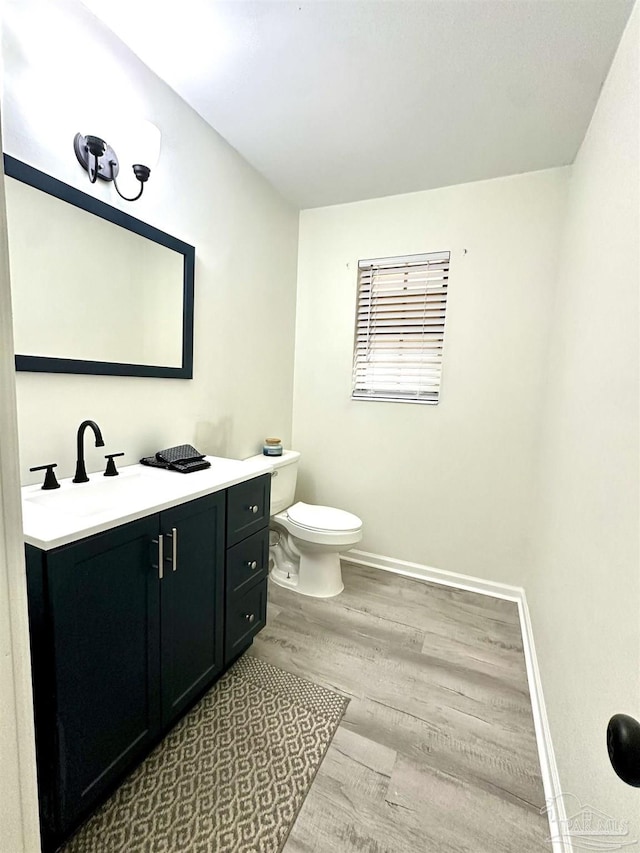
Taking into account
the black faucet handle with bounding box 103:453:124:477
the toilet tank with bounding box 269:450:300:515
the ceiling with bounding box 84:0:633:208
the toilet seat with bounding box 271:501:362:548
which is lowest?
the toilet seat with bounding box 271:501:362:548

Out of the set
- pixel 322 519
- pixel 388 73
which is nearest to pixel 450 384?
pixel 322 519

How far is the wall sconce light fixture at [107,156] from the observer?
1.32 meters

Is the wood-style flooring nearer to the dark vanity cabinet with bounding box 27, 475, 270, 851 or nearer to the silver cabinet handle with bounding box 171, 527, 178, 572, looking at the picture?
the dark vanity cabinet with bounding box 27, 475, 270, 851

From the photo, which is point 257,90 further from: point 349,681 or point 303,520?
point 349,681

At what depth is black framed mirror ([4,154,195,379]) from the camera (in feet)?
3.99

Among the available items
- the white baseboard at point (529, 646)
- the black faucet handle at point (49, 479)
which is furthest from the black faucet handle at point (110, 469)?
the white baseboard at point (529, 646)

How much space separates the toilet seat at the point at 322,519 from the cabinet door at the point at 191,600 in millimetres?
791

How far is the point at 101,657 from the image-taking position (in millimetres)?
1040

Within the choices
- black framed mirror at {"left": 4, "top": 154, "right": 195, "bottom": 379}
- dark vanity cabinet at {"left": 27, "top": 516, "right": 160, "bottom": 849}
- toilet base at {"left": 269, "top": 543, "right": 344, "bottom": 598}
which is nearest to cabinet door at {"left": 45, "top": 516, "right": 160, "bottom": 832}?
dark vanity cabinet at {"left": 27, "top": 516, "right": 160, "bottom": 849}

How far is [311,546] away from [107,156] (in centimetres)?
203

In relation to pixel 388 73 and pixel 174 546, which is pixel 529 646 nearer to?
pixel 174 546

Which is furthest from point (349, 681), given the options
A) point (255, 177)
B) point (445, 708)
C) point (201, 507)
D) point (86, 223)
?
point (255, 177)

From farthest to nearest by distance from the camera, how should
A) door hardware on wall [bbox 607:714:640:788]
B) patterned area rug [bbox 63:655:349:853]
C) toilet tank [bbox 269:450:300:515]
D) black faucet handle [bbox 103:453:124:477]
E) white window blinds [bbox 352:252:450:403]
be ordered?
white window blinds [bbox 352:252:450:403]
toilet tank [bbox 269:450:300:515]
black faucet handle [bbox 103:453:124:477]
patterned area rug [bbox 63:655:349:853]
door hardware on wall [bbox 607:714:640:788]

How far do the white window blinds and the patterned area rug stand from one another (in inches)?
69.5
